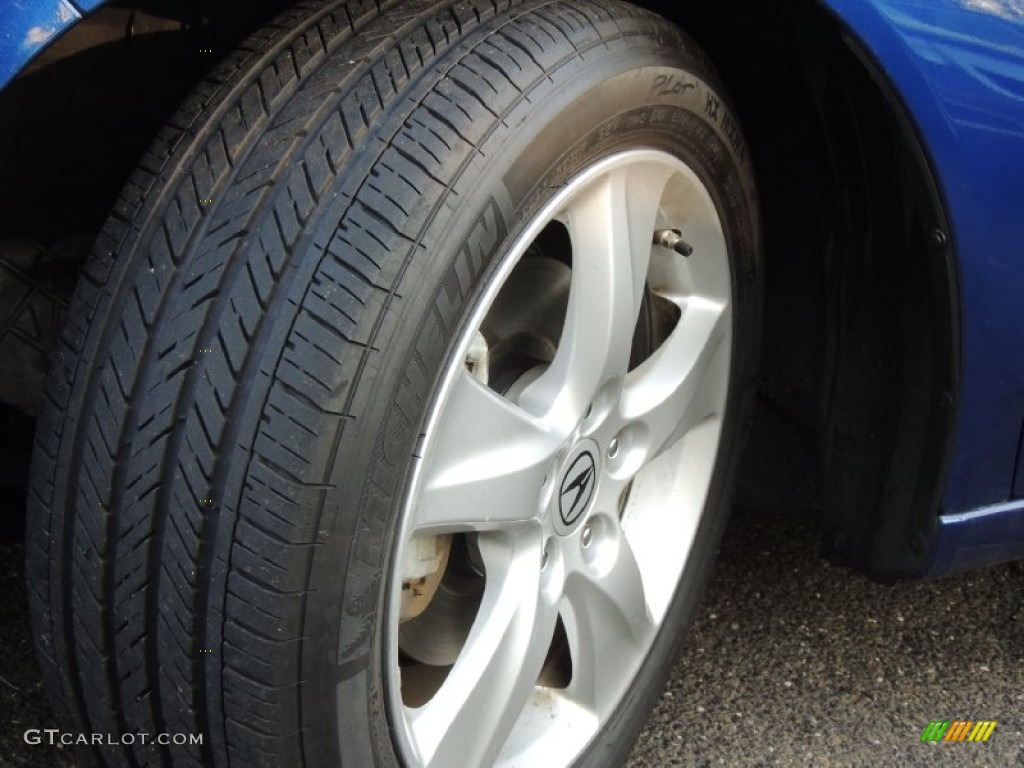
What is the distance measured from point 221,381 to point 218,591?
→ 19 centimetres

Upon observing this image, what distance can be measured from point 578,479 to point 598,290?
24 centimetres

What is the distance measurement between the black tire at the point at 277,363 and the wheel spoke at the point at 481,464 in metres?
0.09

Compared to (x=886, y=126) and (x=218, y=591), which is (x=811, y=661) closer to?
(x=886, y=126)

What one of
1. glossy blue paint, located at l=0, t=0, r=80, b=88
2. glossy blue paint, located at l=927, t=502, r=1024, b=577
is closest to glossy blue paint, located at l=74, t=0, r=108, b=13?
glossy blue paint, located at l=0, t=0, r=80, b=88

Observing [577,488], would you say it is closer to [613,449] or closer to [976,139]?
[613,449]

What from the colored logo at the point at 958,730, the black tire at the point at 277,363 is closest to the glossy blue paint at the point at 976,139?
the black tire at the point at 277,363

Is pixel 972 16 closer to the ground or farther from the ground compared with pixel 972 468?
farther from the ground

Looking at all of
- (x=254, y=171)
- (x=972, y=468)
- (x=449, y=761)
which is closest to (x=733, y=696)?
(x=972, y=468)

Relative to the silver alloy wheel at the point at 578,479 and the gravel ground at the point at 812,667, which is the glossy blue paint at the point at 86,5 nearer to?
the silver alloy wheel at the point at 578,479

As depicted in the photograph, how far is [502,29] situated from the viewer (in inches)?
49.3

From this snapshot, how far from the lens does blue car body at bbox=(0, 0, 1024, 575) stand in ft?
4.52

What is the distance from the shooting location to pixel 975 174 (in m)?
1.46

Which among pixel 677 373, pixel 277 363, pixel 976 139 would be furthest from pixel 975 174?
pixel 277 363

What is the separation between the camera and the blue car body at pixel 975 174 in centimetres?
138
